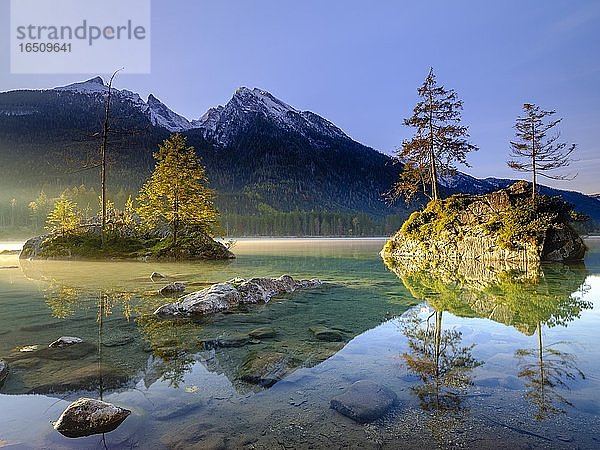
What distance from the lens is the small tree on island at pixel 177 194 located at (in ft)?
108

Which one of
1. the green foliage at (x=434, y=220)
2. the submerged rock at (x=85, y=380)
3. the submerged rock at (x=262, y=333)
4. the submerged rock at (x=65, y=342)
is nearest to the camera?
the submerged rock at (x=85, y=380)

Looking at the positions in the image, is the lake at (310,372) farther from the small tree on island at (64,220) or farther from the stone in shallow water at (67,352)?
the small tree on island at (64,220)

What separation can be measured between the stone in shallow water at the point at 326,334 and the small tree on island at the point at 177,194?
1017 inches

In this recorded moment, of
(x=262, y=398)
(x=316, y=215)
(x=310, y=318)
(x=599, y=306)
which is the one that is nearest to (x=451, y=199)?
(x=599, y=306)

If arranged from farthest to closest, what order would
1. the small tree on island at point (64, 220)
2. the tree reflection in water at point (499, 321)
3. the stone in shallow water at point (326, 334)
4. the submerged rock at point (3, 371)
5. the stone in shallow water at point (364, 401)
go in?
the small tree on island at point (64, 220), the stone in shallow water at point (326, 334), the submerged rock at point (3, 371), the tree reflection in water at point (499, 321), the stone in shallow water at point (364, 401)

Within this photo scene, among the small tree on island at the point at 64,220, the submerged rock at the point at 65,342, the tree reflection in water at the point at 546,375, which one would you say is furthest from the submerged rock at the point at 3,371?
the small tree on island at the point at 64,220

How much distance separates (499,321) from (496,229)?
23.3 meters

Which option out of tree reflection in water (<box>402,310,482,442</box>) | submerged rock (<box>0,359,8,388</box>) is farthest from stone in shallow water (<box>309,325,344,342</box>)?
submerged rock (<box>0,359,8,388</box>)

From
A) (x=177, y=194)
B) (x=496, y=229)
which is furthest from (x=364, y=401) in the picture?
(x=177, y=194)

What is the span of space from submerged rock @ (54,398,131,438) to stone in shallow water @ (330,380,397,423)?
2.48m

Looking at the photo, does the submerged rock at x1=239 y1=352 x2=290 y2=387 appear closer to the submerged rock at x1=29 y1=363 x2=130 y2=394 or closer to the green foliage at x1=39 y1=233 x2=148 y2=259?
the submerged rock at x1=29 y1=363 x2=130 y2=394

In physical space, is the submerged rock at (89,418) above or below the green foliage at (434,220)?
below

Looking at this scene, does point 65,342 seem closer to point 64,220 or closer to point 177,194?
point 177,194

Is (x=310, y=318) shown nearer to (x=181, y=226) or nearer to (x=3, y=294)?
(x=3, y=294)
